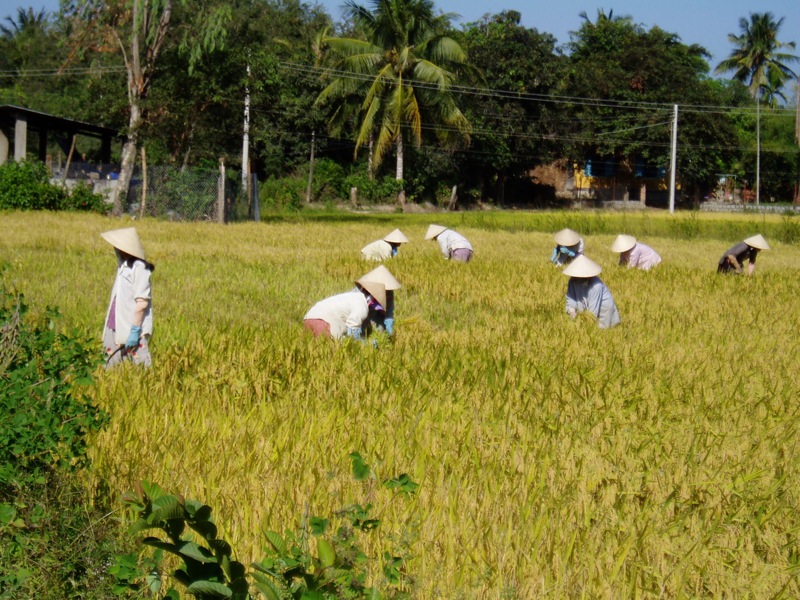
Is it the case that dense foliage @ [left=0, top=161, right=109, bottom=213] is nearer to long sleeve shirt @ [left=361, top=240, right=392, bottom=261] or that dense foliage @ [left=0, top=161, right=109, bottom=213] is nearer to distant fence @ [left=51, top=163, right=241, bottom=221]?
distant fence @ [left=51, top=163, right=241, bottom=221]

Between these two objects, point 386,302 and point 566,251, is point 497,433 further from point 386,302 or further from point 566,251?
point 566,251

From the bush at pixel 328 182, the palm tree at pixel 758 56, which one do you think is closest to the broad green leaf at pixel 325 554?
the bush at pixel 328 182

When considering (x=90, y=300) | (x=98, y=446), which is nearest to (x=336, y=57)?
(x=90, y=300)

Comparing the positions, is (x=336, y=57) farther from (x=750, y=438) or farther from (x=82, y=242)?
(x=750, y=438)

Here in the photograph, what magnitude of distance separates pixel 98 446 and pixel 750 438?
3489 millimetres

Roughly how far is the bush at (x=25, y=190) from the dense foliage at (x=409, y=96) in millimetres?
3029

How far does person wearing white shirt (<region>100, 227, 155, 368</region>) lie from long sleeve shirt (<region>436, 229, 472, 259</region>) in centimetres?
999

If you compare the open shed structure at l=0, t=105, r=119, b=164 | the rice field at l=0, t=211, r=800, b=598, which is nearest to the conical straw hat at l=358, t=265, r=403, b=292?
the rice field at l=0, t=211, r=800, b=598

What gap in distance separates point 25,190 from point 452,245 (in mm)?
13764

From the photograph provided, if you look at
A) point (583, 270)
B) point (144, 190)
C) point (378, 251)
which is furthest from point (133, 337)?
point (144, 190)

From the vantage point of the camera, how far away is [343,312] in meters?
8.33

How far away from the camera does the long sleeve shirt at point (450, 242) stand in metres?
16.8

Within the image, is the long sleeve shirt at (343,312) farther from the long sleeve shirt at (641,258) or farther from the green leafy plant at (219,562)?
the long sleeve shirt at (641,258)

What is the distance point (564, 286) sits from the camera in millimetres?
13328
